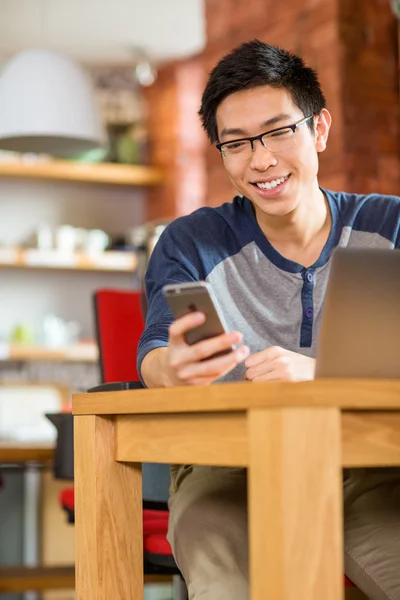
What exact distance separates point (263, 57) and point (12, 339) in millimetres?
4005

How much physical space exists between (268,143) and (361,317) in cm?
74

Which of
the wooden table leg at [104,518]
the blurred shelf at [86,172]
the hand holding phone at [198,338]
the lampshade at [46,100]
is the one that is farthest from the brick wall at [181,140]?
the hand holding phone at [198,338]

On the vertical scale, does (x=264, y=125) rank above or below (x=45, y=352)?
above

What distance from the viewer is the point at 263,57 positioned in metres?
1.80

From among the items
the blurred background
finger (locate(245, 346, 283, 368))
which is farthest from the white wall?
finger (locate(245, 346, 283, 368))

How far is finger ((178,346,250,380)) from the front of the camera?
4.10 feet

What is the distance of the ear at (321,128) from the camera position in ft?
6.27

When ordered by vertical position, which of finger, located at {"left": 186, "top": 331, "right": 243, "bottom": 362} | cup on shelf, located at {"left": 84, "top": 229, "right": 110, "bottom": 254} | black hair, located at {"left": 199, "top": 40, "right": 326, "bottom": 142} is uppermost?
black hair, located at {"left": 199, "top": 40, "right": 326, "bottom": 142}

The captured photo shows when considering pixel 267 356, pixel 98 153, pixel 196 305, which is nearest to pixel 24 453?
pixel 98 153

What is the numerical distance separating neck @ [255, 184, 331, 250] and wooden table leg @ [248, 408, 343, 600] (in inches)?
34.1

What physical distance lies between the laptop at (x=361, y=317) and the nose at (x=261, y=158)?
2.16 feet

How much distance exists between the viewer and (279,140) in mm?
1798

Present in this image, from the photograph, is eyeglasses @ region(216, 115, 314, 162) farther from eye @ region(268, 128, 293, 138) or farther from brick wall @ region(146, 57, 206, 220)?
brick wall @ region(146, 57, 206, 220)

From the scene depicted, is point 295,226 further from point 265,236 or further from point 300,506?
point 300,506
